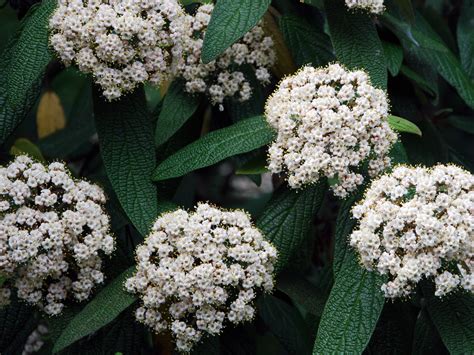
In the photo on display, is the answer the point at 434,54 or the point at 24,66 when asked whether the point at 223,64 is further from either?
the point at 434,54

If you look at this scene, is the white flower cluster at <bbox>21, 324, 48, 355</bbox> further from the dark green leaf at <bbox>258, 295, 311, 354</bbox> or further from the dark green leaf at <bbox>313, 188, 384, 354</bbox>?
the dark green leaf at <bbox>313, 188, 384, 354</bbox>

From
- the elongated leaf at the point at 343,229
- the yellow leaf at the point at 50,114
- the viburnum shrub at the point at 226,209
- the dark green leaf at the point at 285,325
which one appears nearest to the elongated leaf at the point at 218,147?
the viburnum shrub at the point at 226,209

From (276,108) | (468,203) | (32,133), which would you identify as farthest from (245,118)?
(32,133)

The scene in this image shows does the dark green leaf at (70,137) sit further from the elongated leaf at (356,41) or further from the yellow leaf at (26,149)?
the elongated leaf at (356,41)

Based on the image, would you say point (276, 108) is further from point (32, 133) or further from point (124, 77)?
point (32, 133)

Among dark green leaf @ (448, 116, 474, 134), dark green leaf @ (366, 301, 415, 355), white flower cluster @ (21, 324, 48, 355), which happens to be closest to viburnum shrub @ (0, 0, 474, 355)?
dark green leaf @ (366, 301, 415, 355)

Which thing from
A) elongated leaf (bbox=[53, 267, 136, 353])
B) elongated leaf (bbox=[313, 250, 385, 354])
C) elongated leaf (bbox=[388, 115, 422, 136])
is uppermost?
elongated leaf (bbox=[388, 115, 422, 136])

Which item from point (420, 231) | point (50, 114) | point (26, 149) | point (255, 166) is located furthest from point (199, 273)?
point (50, 114)
